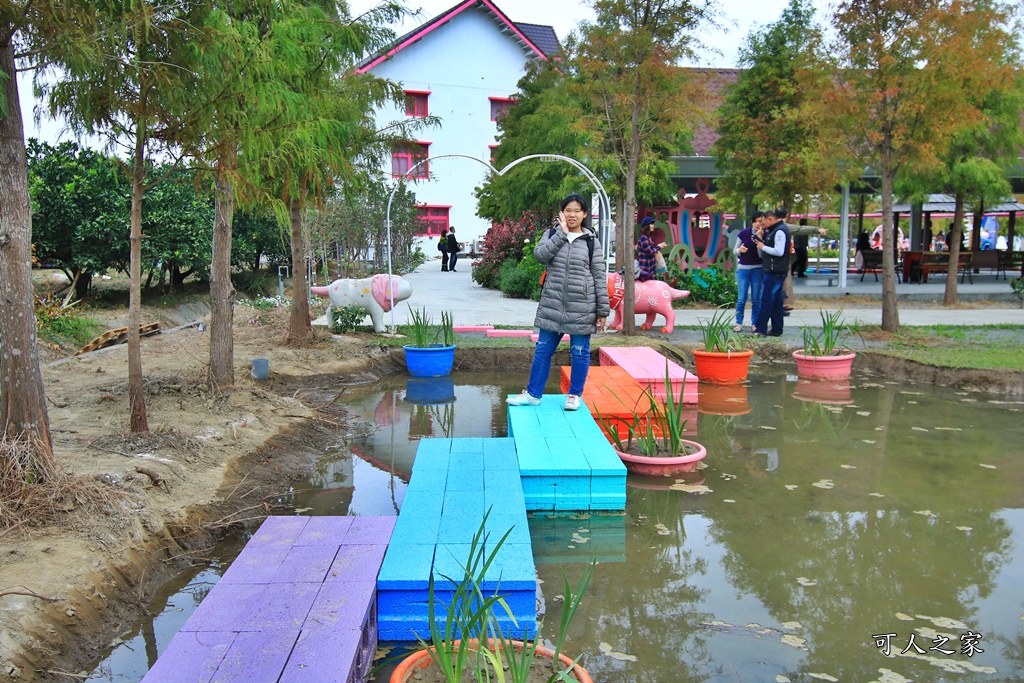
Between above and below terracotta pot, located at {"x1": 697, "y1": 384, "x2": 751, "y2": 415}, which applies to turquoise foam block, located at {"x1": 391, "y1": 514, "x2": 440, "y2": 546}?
below

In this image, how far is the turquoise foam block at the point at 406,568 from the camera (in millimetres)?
3402

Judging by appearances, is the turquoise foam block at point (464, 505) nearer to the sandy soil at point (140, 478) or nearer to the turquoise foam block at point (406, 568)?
the turquoise foam block at point (406, 568)

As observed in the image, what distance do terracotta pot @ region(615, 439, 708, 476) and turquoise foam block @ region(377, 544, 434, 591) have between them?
224 cm

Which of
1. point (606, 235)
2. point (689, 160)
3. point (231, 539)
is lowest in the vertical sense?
point (231, 539)

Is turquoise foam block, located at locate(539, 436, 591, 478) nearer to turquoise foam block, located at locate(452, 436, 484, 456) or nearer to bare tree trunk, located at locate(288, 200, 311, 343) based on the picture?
turquoise foam block, located at locate(452, 436, 484, 456)

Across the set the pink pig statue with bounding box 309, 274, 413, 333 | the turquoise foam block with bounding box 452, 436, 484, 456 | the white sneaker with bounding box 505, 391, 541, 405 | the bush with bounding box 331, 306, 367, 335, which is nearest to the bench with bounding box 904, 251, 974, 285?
the pink pig statue with bounding box 309, 274, 413, 333

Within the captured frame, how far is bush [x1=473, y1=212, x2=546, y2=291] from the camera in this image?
62.7 feet

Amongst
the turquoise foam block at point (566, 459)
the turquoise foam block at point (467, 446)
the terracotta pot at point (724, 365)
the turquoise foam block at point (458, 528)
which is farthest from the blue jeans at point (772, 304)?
the turquoise foam block at point (458, 528)

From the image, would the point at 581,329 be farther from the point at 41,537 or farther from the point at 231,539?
the point at 41,537

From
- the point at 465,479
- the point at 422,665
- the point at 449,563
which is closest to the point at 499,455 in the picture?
the point at 465,479

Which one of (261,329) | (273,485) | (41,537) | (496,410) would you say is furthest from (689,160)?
(41,537)

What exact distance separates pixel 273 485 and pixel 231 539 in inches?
32.8

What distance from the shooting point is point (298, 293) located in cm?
1018

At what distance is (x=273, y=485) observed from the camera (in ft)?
18.2
